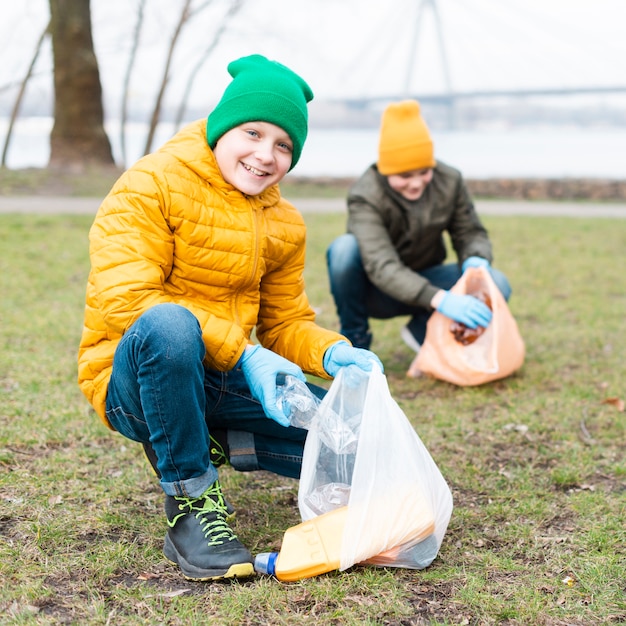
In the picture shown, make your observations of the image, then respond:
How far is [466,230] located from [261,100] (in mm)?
1895

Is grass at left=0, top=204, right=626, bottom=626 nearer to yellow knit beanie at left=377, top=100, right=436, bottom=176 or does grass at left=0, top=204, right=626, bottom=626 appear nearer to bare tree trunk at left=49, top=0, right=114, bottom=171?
yellow knit beanie at left=377, top=100, right=436, bottom=176

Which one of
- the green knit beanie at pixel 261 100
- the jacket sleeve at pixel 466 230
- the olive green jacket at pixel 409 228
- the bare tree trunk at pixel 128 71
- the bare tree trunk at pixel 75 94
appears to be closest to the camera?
the green knit beanie at pixel 261 100

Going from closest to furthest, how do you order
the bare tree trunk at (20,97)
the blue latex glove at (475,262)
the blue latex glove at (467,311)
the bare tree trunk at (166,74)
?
the blue latex glove at (467,311) < the blue latex glove at (475,262) < the bare tree trunk at (20,97) < the bare tree trunk at (166,74)

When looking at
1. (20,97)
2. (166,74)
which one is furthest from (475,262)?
(20,97)

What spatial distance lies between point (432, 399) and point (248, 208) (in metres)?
1.45

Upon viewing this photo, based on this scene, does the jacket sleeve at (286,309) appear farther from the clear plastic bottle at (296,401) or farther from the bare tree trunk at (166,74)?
the bare tree trunk at (166,74)

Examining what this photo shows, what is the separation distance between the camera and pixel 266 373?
1.85 metres

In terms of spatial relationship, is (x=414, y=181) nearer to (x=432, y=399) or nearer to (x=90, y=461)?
(x=432, y=399)

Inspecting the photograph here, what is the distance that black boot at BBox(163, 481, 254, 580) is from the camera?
1788 mm

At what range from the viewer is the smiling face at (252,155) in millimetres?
1978

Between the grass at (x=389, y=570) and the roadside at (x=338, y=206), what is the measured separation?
12.1 ft

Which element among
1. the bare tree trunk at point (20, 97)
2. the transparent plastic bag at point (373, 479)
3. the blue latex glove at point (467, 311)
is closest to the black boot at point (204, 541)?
the transparent plastic bag at point (373, 479)

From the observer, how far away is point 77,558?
1.86 metres

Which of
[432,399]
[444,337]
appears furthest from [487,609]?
[444,337]
